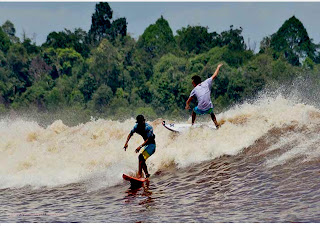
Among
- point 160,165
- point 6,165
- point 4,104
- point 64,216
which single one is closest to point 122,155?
point 160,165

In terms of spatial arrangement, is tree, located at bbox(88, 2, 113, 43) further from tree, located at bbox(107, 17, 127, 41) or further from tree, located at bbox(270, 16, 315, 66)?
tree, located at bbox(270, 16, 315, 66)

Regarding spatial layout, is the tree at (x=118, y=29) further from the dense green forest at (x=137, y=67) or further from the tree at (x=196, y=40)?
the tree at (x=196, y=40)

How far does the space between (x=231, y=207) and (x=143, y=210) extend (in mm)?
1526

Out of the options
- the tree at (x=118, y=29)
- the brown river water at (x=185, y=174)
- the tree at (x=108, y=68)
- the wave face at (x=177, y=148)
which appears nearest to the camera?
the brown river water at (x=185, y=174)

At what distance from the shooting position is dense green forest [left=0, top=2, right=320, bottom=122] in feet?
204

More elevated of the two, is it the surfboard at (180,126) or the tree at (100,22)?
the tree at (100,22)

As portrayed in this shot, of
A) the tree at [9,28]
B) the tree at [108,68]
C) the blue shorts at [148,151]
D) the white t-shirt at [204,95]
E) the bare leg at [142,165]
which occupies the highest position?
the tree at [9,28]

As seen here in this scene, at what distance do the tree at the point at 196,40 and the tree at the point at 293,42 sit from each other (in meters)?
8.65

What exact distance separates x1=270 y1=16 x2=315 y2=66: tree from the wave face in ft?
218

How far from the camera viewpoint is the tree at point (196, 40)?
88.7 m

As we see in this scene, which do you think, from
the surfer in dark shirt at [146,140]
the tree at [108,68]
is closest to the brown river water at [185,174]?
the surfer in dark shirt at [146,140]

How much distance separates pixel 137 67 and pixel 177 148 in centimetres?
6023

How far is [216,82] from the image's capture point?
59.0 metres

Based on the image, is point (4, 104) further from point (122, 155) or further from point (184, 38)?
point (122, 155)
